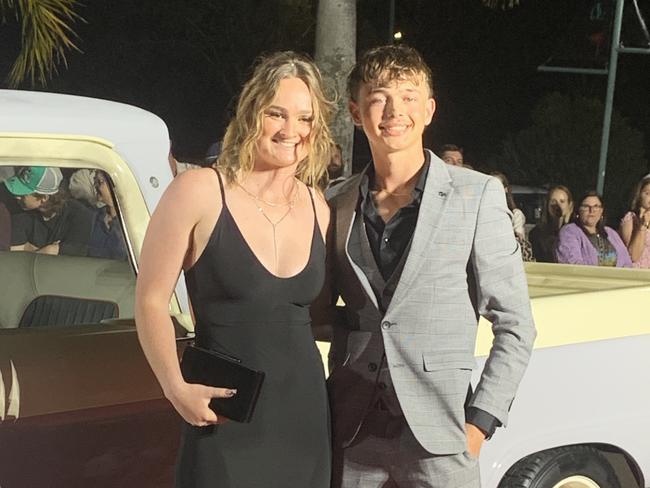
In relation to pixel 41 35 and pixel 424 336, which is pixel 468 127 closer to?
pixel 41 35

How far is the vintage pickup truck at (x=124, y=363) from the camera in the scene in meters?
Answer: 2.36

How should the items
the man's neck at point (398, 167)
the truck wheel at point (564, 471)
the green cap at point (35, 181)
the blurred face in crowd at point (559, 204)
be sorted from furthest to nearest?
the blurred face in crowd at point (559, 204)
the truck wheel at point (564, 471)
the green cap at point (35, 181)
the man's neck at point (398, 167)

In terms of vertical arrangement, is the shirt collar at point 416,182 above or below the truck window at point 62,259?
above

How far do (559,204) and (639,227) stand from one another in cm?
59

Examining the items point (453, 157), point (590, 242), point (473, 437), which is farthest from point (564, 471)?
point (453, 157)

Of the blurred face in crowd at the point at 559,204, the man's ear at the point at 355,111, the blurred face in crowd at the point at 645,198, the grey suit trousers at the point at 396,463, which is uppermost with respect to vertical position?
the man's ear at the point at 355,111

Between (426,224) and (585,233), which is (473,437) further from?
(585,233)

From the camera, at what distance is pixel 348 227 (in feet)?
7.95

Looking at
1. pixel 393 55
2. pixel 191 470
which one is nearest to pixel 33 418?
pixel 191 470

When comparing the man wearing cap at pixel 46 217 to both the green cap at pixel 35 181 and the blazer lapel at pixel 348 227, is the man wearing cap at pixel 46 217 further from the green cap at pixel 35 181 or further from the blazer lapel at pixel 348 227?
the blazer lapel at pixel 348 227

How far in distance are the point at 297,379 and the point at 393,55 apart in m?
0.80

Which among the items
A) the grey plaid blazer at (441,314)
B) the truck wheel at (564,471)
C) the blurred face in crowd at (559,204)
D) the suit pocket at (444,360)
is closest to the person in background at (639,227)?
the blurred face in crowd at (559,204)

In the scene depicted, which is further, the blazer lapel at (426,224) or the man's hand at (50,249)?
the man's hand at (50,249)

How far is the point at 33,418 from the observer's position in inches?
90.6
